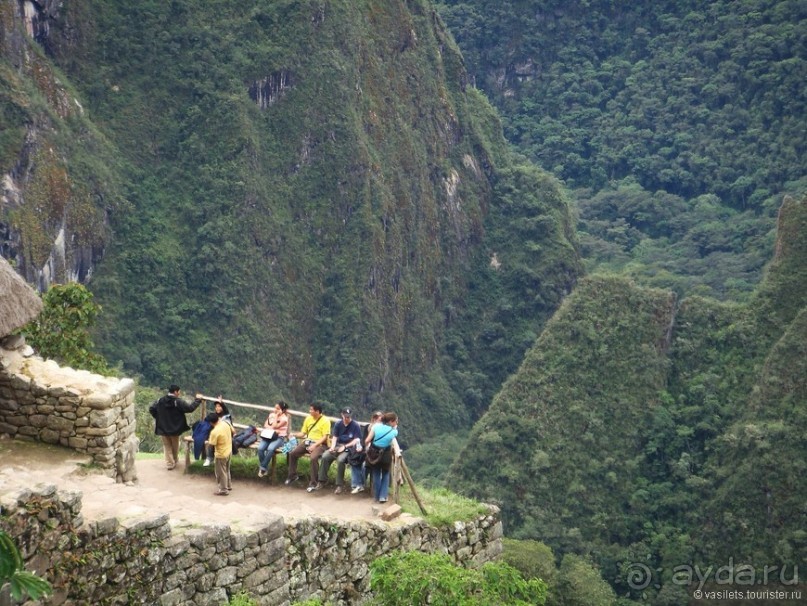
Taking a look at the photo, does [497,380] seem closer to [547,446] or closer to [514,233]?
[514,233]

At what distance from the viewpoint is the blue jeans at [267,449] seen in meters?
12.5

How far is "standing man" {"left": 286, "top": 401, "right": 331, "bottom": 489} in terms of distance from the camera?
40.5 ft

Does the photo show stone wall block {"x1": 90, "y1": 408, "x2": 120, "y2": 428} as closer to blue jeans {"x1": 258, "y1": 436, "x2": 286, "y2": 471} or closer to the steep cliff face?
blue jeans {"x1": 258, "y1": 436, "x2": 286, "y2": 471}

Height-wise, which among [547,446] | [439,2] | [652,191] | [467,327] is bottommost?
[547,446]

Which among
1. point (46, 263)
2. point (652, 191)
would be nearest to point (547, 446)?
point (46, 263)

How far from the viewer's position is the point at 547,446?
50188 mm

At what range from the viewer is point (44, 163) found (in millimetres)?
62812

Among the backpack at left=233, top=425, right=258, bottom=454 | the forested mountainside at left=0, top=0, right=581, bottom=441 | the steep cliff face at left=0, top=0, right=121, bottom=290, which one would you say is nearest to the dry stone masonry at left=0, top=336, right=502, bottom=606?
the backpack at left=233, top=425, right=258, bottom=454

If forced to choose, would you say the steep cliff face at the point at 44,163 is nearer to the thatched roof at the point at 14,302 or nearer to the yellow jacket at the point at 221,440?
the thatched roof at the point at 14,302

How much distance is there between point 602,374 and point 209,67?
34.6m

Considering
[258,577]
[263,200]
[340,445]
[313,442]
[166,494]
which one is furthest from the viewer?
[263,200]

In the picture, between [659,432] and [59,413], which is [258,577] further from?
[659,432]

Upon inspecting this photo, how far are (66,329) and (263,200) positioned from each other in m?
56.6

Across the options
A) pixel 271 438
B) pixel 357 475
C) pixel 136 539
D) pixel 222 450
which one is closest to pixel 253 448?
pixel 271 438
